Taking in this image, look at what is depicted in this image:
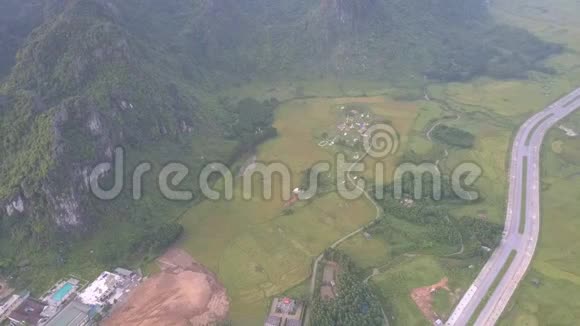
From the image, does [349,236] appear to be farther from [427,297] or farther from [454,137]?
[454,137]

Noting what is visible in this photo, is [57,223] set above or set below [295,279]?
above

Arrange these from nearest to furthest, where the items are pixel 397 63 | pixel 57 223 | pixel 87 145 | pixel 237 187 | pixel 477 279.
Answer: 1. pixel 477 279
2. pixel 57 223
3. pixel 87 145
4. pixel 237 187
5. pixel 397 63

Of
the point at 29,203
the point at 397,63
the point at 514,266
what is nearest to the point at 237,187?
the point at 29,203

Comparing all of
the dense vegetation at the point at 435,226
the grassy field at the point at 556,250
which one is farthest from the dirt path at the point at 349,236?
the grassy field at the point at 556,250

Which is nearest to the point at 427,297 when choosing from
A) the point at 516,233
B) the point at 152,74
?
the point at 516,233

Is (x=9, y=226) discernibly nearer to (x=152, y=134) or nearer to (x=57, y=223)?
(x=57, y=223)

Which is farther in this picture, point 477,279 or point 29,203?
point 29,203
